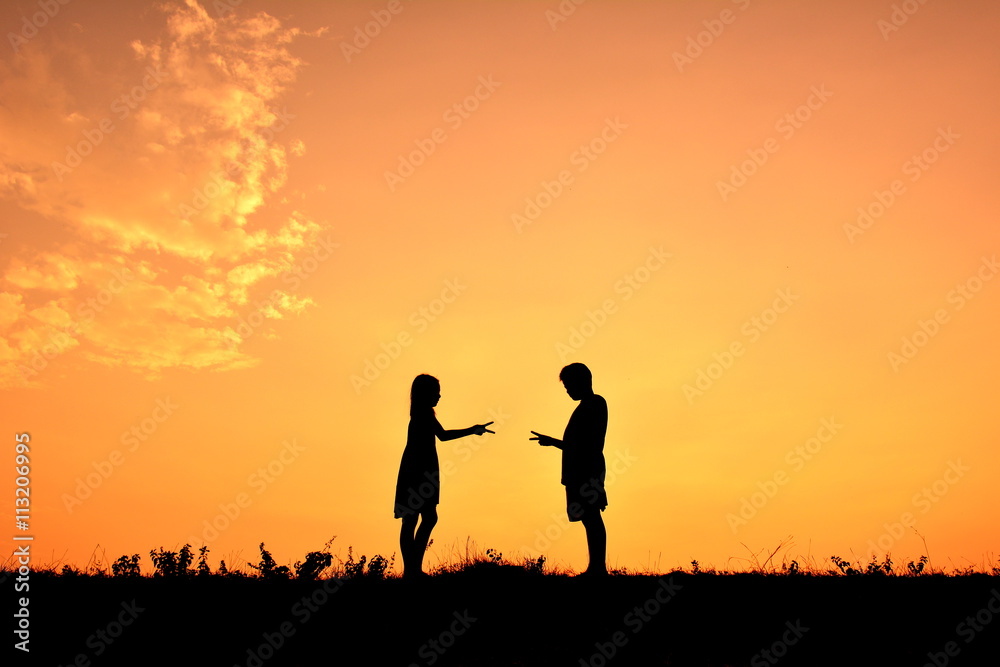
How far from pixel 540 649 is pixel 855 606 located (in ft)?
12.1

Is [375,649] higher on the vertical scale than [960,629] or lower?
higher

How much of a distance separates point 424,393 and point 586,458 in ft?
7.31

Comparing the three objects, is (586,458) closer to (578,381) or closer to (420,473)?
(578,381)

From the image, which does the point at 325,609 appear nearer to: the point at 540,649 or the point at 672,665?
the point at 540,649

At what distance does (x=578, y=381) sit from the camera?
975 centimetres

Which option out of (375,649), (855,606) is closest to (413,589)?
(375,649)

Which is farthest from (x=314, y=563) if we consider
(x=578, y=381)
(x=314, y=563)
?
(x=578, y=381)

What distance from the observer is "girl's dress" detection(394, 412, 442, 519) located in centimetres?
973

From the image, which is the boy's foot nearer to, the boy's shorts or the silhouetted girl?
the boy's shorts

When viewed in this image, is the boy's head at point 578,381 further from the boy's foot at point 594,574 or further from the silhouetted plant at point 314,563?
the silhouetted plant at point 314,563

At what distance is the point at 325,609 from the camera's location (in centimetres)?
811

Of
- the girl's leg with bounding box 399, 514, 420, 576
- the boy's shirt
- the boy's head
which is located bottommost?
the girl's leg with bounding box 399, 514, 420, 576

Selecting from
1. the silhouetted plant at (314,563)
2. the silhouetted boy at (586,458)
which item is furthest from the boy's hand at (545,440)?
the silhouetted plant at (314,563)

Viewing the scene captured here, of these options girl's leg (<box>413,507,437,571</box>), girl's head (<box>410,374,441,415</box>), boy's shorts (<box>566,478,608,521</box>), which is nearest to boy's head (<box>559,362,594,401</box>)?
boy's shorts (<box>566,478,608,521</box>)
